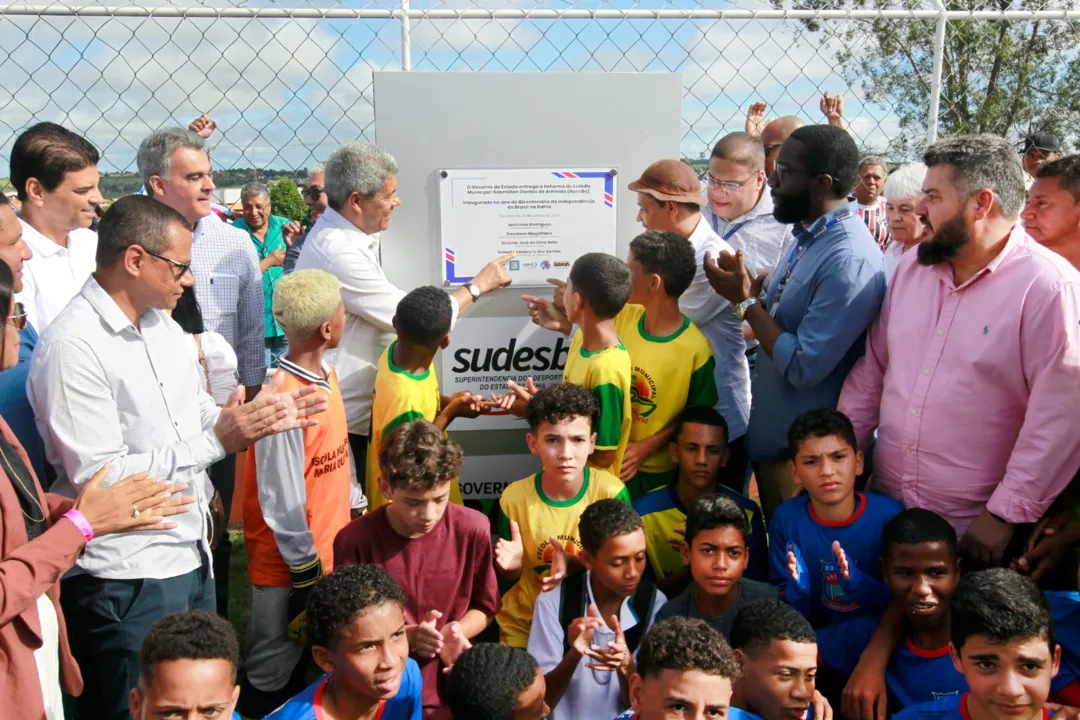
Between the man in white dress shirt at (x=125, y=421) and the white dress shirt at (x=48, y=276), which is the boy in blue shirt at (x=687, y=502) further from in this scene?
the white dress shirt at (x=48, y=276)

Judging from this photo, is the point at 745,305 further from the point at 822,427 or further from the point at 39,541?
the point at 39,541

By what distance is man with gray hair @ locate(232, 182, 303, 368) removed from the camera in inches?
260

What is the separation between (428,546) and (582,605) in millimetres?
532

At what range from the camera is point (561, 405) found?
10.2 ft

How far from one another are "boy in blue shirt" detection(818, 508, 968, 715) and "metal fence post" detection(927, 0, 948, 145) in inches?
88.1

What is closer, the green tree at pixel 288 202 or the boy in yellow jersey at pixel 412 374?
the boy in yellow jersey at pixel 412 374

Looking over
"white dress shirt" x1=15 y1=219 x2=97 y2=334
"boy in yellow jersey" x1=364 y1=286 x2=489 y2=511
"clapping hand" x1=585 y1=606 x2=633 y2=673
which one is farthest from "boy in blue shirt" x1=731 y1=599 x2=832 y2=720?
"white dress shirt" x1=15 y1=219 x2=97 y2=334

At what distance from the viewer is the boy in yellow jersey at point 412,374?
3219 millimetres

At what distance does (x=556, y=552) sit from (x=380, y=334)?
1271 mm

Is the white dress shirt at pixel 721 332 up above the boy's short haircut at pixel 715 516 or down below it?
above

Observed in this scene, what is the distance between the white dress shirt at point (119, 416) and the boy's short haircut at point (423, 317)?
0.83 metres

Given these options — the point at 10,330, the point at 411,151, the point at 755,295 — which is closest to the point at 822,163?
the point at 755,295

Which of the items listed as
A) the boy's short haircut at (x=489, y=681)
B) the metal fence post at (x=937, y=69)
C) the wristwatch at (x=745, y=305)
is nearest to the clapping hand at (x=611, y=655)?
the boy's short haircut at (x=489, y=681)

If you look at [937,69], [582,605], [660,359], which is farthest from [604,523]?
[937,69]
